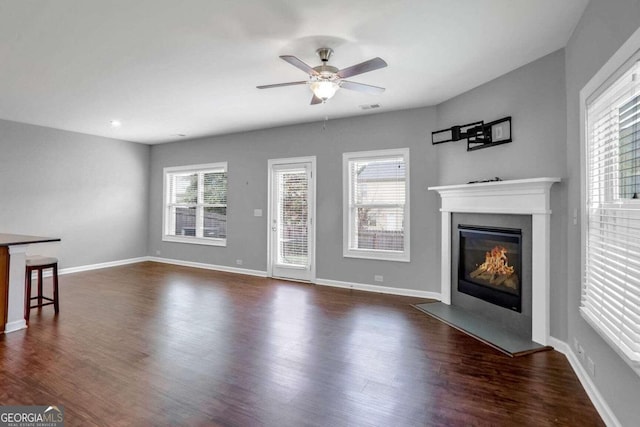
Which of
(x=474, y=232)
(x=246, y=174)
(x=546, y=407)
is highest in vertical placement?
(x=246, y=174)

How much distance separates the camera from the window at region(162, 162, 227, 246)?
692 centimetres

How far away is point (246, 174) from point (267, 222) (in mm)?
1075

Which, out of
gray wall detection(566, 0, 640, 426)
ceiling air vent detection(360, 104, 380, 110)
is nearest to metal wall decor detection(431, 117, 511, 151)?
gray wall detection(566, 0, 640, 426)

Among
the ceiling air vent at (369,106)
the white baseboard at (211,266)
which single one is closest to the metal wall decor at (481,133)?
the ceiling air vent at (369,106)

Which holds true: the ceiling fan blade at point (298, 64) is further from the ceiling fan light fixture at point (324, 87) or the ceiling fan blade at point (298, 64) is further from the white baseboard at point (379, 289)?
the white baseboard at point (379, 289)

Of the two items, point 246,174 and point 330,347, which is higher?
point 246,174

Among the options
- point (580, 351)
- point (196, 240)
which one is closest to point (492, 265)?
point (580, 351)

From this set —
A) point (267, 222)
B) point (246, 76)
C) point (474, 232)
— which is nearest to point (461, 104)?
point (474, 232)

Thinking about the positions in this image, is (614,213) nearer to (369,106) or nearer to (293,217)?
(369,106)

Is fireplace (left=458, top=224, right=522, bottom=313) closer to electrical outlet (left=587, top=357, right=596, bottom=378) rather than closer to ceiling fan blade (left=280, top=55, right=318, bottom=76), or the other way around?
Answer: electrical outlet (left=587, top=357, right=596, bottom=378)

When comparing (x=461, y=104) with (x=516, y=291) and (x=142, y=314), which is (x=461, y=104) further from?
(x=142, y=314)

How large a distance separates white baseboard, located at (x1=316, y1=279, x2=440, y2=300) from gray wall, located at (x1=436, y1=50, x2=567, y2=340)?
1.75m

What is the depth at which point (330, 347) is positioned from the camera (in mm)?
3092

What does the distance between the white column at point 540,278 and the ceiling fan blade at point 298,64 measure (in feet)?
8.29
